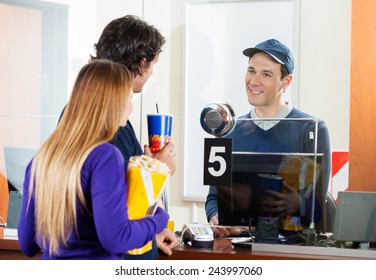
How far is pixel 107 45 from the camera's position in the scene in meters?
2.69

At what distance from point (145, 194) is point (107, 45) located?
81 cm

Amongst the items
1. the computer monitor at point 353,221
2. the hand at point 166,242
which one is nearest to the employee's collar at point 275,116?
the computer monitor at point 353,221

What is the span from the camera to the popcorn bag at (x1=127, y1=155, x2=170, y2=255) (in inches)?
80.9

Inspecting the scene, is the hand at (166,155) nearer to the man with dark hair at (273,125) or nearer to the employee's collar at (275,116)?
the man with dark hair at (273,125)

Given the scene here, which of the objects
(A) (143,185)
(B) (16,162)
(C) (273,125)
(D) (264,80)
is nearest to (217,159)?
(C) (273,125)

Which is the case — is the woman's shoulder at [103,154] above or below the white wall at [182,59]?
below

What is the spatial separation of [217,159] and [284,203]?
323mm

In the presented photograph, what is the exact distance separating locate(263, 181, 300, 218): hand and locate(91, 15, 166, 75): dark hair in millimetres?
727

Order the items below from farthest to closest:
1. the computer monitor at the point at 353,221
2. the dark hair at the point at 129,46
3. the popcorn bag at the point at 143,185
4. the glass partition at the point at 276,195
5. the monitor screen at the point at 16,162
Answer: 1. the monitor screen at the point at 16,162
2. the glass partition at the point at 276,195
3. the computer monitor at the point at 353,221
4. the dark hair at the point at 129,46
5. the popcorn bag at the point at 143,185

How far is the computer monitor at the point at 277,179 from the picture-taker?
9.67ft

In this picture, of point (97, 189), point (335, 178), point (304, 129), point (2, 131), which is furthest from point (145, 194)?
point (2, 131)

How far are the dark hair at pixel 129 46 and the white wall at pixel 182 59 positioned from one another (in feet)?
5.63

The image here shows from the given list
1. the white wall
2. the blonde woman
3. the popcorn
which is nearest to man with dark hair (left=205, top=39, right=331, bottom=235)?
the white wall

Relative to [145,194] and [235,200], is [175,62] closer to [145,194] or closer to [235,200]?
[235,200]
